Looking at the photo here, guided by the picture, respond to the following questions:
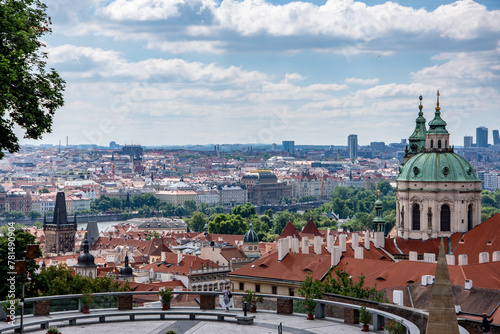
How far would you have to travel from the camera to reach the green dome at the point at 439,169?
54.9 metres

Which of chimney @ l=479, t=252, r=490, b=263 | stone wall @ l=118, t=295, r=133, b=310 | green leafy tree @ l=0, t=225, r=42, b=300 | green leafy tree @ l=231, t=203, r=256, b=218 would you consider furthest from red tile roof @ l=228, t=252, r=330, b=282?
green leafy tree @ l=231, t=203, r=256, b=218

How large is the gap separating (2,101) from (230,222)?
296ft

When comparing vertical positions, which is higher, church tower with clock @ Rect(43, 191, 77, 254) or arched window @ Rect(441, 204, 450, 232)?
arched window @ Rect(441, 204, 450, 232)

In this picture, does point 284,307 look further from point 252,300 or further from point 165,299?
point 165,299

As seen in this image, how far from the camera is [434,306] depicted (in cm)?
1457

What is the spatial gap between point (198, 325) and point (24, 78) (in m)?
6.68

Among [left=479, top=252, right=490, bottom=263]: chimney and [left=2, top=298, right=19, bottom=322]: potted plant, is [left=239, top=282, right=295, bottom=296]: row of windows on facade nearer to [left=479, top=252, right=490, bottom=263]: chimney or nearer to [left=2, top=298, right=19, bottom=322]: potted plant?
[left=479, top=252, right=490, bottom=263]: chimney

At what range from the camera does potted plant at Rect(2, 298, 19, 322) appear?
63.2 ft

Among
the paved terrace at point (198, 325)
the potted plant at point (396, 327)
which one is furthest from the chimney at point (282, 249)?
the potted plant at point (396, 327)

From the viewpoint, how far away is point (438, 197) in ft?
180

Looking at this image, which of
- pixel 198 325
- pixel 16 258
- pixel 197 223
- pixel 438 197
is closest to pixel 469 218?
pixel 438 197

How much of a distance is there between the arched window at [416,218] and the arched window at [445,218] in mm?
1521

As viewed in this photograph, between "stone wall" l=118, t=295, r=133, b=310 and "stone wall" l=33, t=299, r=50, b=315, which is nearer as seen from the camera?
"stone wall" l=33, t=299, r=50, b=315

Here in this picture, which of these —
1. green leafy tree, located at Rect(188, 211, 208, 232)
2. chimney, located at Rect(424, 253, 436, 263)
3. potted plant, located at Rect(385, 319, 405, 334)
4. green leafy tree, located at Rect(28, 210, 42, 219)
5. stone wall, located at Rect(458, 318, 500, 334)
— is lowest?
green leafy tree, located at Rect(28, 210, 42, 219)
